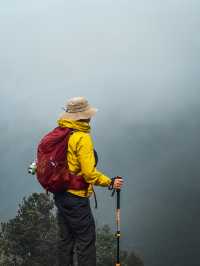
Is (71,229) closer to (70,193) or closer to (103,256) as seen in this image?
(70,193)

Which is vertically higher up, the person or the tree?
the person

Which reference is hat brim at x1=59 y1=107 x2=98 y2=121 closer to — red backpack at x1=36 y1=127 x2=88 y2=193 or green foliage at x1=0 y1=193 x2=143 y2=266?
red backpack at x1=36 y1=127 x2=88 y2=193

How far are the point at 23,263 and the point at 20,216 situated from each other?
706cm

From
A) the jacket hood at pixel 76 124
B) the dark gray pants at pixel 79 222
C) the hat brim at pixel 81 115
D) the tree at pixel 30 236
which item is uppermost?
the hat brim at pixel 81 115

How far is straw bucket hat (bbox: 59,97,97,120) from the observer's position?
21.1 feet

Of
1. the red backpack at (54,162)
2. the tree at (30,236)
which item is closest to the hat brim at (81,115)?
the red backpack at (54,162)

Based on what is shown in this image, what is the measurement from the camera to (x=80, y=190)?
642 centimetres

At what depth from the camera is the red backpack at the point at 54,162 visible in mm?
6188

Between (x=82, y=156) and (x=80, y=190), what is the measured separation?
0.53 meters

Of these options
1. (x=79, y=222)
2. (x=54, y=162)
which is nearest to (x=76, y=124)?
(x=54, y=162)

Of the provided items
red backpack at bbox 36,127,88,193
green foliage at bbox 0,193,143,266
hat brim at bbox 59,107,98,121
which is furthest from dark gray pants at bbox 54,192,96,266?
green foliage at bbox 0,193,143,266

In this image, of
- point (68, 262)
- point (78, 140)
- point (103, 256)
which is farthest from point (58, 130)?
point (103, 256)

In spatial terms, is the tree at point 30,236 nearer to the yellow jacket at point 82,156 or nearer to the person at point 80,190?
the person at point 80,190

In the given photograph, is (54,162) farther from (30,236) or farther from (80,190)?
(30,236)
